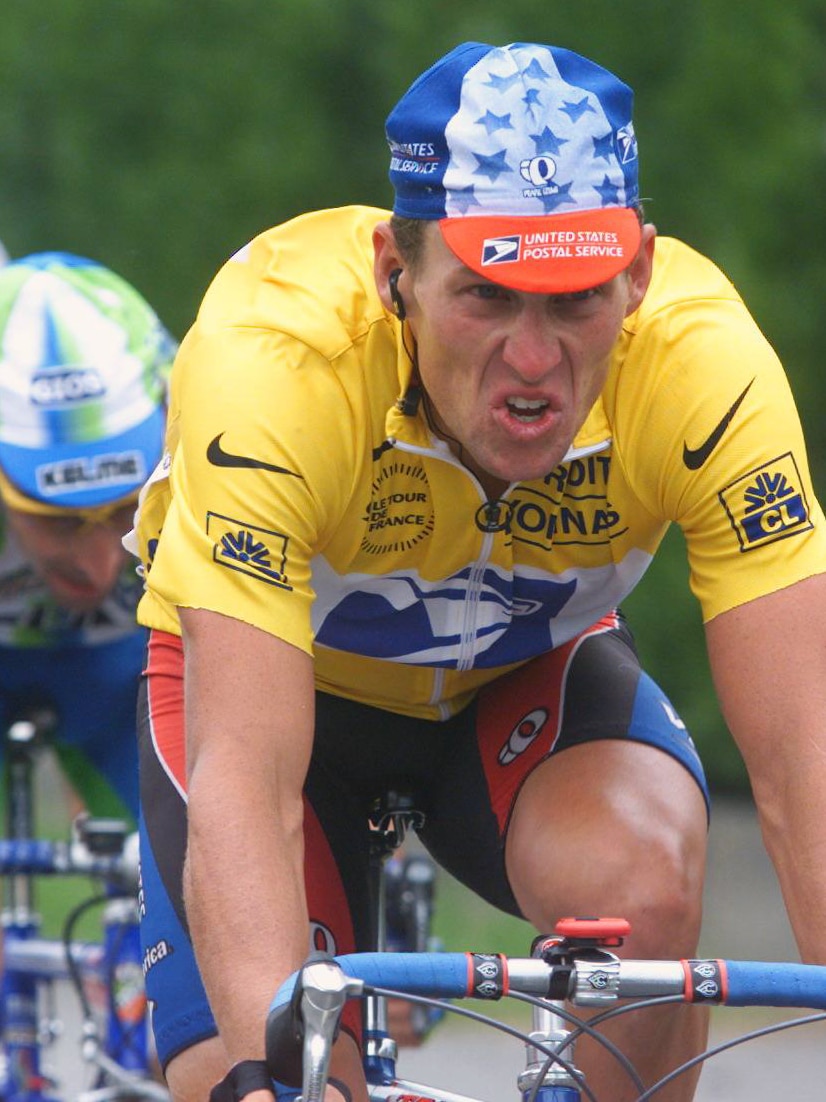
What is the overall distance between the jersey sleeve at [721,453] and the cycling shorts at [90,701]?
9.51 ft

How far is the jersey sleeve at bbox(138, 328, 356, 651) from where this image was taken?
9.58 feet

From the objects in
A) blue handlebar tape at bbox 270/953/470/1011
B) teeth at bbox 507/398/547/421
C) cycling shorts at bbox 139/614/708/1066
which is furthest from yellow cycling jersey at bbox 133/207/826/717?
blue handlebar tape at bbox 270/953/470/1011

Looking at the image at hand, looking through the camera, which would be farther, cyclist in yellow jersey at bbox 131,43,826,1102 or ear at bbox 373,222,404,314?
ear at bbox 373,222,404,314

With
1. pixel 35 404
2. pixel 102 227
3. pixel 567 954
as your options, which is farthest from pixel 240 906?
pixel 102 227

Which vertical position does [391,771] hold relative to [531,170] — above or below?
below

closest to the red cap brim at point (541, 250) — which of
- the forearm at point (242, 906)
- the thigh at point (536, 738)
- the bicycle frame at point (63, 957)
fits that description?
the forearm at point (242, 906)

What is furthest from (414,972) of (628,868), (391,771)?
(391,771)

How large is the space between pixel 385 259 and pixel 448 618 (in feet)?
1.92

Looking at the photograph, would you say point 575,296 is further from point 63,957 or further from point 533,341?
point 63,957

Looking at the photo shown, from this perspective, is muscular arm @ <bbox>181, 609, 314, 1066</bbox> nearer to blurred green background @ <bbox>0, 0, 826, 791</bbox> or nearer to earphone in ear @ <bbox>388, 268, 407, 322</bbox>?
earphone in ear @ <bbox>388, 268, 407, 322</bbox>

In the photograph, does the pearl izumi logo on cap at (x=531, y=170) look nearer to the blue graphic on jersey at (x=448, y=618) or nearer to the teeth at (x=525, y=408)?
the teeth at (x=525, y=408)

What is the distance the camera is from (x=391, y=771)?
3713 mm

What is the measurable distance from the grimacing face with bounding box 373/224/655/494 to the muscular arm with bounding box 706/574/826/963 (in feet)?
1.23

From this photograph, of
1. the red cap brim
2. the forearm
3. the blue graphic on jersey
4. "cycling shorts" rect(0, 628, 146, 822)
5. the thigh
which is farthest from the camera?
"cycling shorts" rect(0, 628, 146, 822)
